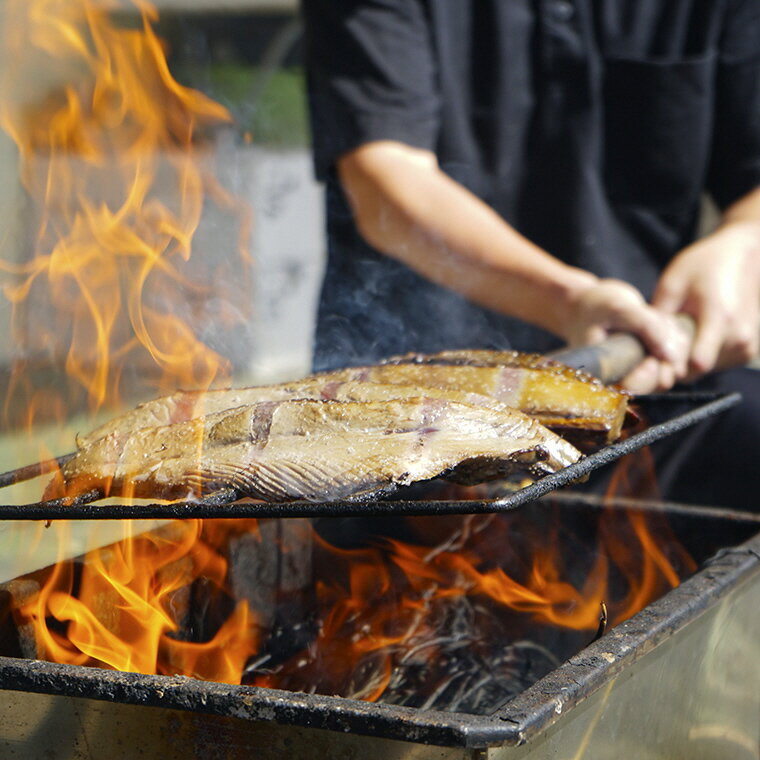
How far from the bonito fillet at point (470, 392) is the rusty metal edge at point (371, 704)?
42 centimetres

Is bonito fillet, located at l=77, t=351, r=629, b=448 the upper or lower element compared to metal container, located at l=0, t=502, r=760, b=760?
upper

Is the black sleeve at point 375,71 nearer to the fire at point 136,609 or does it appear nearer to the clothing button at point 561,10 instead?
the clothing button at point 561,10

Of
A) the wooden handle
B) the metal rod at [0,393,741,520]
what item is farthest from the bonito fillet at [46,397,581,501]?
the wooden handle

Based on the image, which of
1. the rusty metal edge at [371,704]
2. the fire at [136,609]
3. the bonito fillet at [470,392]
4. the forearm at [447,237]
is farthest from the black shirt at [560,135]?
A: the rusty metal edge at [371,704]

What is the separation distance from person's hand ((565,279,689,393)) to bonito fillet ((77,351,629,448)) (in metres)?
0.62

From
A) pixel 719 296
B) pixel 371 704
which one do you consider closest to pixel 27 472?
pixel 371 704

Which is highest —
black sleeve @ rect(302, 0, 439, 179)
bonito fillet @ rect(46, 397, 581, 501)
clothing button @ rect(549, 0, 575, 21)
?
clothing button @ rect(549, 0, 575, 21)

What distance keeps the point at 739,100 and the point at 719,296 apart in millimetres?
1201

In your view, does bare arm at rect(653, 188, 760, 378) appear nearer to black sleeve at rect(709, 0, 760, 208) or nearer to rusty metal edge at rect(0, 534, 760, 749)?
black sleeve at rect(709, 0, 760, 208)

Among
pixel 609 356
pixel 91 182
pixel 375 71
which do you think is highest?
pixel 375 71

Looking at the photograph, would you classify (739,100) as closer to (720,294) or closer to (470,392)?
(720,294)

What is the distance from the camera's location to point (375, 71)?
3439mm

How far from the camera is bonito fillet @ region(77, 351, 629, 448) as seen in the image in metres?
1.76

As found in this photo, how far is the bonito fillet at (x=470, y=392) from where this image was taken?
176 centimetres
